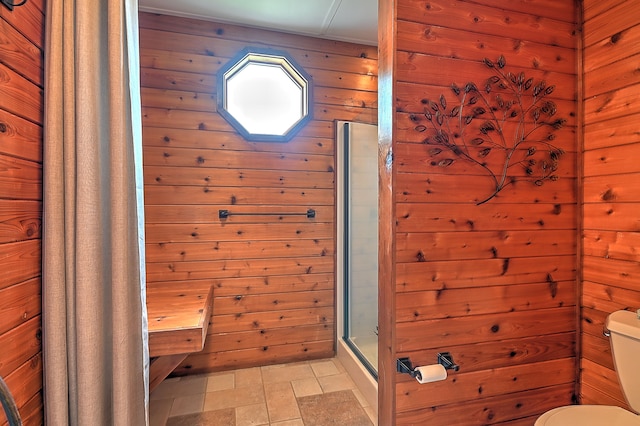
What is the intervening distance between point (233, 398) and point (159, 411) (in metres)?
0.46

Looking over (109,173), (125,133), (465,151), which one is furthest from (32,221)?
(465,151)

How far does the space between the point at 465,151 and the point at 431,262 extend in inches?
21.0

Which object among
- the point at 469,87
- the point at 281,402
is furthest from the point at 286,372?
the point at 469,87

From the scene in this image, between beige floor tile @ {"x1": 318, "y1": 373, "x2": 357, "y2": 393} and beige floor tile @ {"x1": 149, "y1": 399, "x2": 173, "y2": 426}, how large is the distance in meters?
1.03

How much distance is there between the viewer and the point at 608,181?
57.4 inches

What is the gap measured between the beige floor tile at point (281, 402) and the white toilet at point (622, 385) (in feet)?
4.42

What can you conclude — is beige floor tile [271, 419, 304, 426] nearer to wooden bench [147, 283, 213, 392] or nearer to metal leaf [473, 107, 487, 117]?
wooden bench [147, 283, 213, 392]

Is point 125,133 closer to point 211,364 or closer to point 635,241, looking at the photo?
point 211,364

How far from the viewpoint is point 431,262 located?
4.55ft

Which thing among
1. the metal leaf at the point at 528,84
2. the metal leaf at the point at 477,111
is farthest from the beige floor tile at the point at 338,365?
the metal leaf at the point at 528,84

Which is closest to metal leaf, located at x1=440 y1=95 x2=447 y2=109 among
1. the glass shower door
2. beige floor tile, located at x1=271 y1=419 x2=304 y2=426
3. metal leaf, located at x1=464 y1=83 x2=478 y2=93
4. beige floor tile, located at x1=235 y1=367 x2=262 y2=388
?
metal leaf, located at x1=464 y1=83 x2=478 y2=93

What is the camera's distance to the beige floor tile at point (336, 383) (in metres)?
2.21

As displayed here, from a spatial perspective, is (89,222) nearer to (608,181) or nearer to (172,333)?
(172,333)

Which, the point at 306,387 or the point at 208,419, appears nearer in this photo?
the point at 208,419
